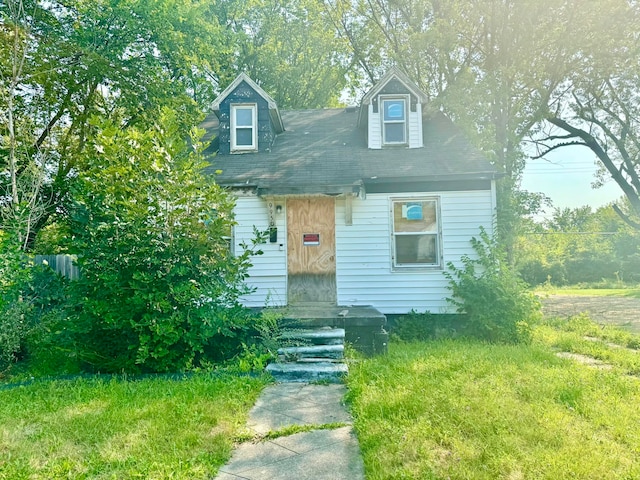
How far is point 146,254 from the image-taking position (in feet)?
16.0

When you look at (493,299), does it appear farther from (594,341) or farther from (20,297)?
(20,297)

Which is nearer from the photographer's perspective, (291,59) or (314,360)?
(314,360)

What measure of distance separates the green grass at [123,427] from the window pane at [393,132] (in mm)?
6338

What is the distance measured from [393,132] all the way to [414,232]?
257 centimetres

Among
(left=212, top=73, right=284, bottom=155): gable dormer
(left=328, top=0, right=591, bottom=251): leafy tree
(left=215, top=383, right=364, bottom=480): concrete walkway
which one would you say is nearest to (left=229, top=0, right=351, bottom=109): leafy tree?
(left=328, top=0, right=591, bottom=251): leafy tree

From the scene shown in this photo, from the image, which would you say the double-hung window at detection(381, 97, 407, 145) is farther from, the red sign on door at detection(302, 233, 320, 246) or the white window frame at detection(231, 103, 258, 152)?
the white window frame at detection(231, 103, 258, 152)

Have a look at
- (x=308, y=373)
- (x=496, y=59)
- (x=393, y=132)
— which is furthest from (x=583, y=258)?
(x=308, y=373)

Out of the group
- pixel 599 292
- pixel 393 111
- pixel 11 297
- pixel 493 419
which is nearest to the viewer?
pixel 493 419

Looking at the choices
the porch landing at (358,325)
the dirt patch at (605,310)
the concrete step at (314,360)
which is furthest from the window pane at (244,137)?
the dirt patch at (605,310)

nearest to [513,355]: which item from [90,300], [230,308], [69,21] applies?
[230,308]

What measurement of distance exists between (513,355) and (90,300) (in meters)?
5.65

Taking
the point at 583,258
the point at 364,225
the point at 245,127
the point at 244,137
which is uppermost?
the point at 245,127

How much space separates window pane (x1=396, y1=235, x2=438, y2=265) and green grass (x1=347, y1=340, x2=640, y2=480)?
9.30 feet

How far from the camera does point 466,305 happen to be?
282 inches
